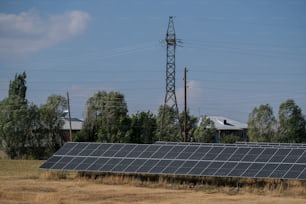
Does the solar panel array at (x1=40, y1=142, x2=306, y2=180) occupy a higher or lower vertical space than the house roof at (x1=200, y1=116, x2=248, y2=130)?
lower

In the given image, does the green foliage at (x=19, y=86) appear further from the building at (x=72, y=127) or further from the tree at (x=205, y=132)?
the tree at (x=205, y=132)

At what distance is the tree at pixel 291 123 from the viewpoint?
7056 centimetres

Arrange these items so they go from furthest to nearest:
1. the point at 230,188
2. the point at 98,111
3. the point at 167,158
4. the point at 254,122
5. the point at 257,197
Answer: the point at 98,111 < the point at 254,122 < the point at 167,158 < the point at 230,188 < the point at 257,197

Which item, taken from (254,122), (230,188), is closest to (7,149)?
(254,122)

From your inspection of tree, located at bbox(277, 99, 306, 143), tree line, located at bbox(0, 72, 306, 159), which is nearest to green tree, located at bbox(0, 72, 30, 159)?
tree line, located at bbox(0, 72, 306, 159)

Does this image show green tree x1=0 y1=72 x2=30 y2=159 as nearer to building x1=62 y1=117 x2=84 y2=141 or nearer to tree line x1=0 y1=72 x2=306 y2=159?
tree line x1=0 y1=72 x2=306 y2=159

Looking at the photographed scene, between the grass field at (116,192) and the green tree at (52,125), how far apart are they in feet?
116

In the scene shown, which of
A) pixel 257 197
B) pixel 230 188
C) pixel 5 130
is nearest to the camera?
pixel 257 197

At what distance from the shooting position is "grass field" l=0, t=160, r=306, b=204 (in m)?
26.5

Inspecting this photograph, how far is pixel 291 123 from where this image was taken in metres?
70.6

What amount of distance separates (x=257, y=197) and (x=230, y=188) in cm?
370

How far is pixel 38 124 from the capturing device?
72.4m

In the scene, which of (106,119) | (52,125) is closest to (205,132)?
(106,119)

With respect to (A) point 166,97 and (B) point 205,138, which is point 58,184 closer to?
(A) point 166,97
